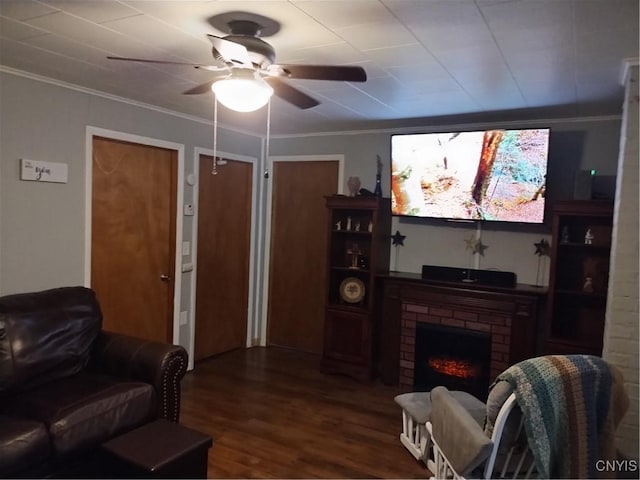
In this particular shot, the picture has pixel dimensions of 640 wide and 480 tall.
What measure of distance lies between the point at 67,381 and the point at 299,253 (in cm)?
273

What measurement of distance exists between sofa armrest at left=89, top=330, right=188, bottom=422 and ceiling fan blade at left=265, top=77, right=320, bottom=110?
5.37 feet

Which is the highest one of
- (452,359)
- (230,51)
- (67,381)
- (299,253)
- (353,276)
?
(230,51)

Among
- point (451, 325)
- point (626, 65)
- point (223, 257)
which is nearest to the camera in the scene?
point (626, 65)

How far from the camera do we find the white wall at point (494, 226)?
12.8ft

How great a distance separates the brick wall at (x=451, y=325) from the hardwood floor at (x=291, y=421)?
0.92 feet

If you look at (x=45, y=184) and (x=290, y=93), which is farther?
(x=45, y=184)

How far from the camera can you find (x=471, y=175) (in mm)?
3996

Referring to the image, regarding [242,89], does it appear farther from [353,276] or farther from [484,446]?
[353,276]

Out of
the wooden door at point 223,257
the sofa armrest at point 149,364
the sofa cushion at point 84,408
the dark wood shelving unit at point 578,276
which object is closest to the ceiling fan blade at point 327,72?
the sofa armrest at point 149,364

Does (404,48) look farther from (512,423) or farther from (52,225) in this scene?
(52,225)

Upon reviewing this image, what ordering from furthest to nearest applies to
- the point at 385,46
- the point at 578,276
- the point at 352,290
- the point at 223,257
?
the point at 223,257 < the point at 352,290 < the point at 578,276 < the point at 385,46

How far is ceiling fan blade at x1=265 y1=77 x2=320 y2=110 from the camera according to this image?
2371 mm

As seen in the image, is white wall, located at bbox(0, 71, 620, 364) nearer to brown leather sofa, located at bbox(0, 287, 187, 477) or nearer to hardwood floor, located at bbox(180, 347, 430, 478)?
brown leather sofa, located at bbox(0, 287, 187, 477)

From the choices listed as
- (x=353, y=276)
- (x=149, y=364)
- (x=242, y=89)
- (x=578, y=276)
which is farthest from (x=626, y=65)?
(x=149, y=364)
